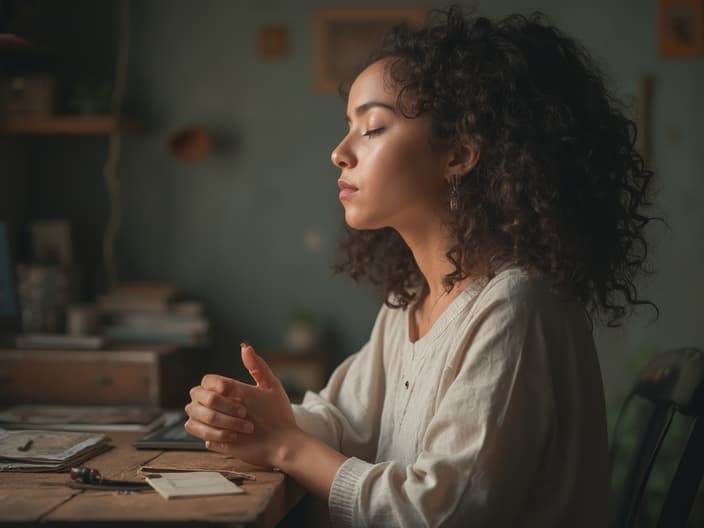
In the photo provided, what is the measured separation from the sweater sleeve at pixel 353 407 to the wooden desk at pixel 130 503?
0.73ft

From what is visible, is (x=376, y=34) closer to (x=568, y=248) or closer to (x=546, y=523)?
(x=568, y=248)

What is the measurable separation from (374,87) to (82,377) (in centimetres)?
145

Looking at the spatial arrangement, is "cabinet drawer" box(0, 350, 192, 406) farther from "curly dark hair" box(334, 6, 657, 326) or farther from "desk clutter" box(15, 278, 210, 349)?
"curly dark hair" box(334, 6, 657, 326)

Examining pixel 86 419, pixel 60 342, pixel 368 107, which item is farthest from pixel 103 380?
pixel 368 107

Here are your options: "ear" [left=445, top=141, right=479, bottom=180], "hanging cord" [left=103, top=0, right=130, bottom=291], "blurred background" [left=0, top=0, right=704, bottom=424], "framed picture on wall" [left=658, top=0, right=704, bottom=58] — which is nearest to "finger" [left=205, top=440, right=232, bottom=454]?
"ear" [left=445, top=141, right=479, bottom=180]

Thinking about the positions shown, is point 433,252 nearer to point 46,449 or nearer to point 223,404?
point 223,404

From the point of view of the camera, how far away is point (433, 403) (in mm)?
1317

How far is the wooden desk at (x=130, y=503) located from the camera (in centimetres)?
100

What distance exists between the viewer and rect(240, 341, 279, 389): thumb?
52.6 inches

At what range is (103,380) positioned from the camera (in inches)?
96.4

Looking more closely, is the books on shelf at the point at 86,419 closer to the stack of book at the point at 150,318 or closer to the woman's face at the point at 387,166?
the woman's face at the point at 387,166

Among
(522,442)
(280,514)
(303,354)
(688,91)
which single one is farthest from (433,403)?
(688,91)

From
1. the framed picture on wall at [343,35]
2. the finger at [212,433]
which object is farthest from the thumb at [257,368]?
the framed picture on wall at [343,35]

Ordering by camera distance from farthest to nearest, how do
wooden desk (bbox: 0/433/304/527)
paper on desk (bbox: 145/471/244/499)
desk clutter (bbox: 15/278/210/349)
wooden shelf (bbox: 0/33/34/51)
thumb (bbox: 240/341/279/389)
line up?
desk clutter (bbox: 15/278/210/349)
wooden shelf (bbox: 0/33/34/51)
thumb (bbox: 240/341/279/389)
paper on desk (bbox: 145/471/244/499)
wooden desk (bbox: 0/433/304/527)
